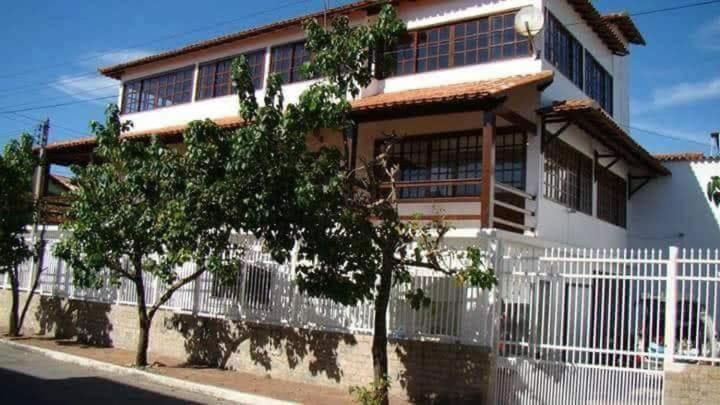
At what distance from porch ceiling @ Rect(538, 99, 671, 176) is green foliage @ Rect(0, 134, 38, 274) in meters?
12.0

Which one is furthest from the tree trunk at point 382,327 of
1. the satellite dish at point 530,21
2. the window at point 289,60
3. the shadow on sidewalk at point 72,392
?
the window at point 289,60

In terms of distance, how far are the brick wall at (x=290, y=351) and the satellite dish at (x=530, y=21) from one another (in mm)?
6475

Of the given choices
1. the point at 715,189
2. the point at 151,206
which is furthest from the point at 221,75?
the point at 715,189

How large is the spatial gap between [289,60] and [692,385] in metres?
12.2

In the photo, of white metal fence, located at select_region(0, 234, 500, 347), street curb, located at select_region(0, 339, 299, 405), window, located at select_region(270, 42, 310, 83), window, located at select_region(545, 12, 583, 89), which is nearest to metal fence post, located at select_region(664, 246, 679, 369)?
white metal fence, located at select_region(0, 234, 500, 347)

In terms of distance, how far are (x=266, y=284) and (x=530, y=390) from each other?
5321 mm

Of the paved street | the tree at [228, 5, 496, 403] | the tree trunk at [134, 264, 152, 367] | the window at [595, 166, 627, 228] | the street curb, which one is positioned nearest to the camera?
the tree at [228, 5, 496, 403]

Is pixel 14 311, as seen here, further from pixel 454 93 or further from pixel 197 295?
pixel 454 93

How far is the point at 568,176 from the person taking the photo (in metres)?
15.1

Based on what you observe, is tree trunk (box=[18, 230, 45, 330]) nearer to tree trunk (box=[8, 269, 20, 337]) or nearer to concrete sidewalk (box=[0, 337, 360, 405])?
tree trunk (box=[8, 269, 20, 337])

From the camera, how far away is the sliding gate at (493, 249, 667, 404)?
906 cm

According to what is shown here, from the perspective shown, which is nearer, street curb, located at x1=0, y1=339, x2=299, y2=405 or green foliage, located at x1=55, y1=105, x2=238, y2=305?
street curb, located at x1=0, y1=339, x2=299, y2=405

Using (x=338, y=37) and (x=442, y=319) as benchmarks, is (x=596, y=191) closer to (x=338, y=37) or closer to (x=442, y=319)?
(x=442, y=319)

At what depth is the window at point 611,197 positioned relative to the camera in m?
17.0
